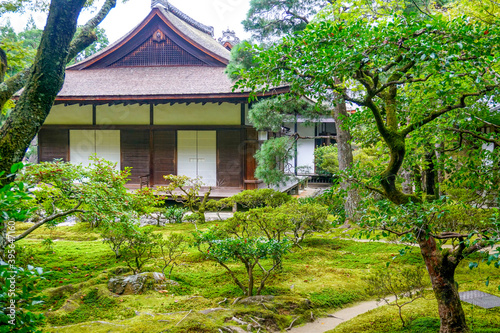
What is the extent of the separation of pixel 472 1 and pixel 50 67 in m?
6.67

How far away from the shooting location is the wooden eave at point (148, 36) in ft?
44.6

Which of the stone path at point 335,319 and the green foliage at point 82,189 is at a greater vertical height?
the green foliage at point 82,189

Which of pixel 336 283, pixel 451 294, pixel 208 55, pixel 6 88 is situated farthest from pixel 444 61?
pixel 208 55

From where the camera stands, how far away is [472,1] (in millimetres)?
6273

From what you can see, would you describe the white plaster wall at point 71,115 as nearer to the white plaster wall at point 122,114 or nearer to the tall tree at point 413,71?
the white plaster wall at point 122,114

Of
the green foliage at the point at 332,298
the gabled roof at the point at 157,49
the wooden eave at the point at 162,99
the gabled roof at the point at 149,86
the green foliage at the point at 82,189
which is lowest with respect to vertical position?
the green foliage at the point at 332,298

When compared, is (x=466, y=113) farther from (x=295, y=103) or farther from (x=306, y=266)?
(x=295, y=103)

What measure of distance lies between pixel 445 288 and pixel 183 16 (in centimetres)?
1727

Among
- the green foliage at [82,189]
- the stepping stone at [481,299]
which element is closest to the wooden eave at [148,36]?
the green foliage at [82,189]

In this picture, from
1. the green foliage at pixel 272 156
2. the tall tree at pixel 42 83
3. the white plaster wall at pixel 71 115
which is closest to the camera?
the tall tree at pixel 42 83

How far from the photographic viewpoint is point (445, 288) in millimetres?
3568

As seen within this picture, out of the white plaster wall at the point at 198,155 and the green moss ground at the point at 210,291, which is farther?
the white plaster wall at the point at 198,155

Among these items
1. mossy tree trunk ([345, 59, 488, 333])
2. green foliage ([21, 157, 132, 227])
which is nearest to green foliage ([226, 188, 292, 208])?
green foliage ([21, 157, 132, 227])

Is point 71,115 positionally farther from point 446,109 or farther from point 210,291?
point 446,109
